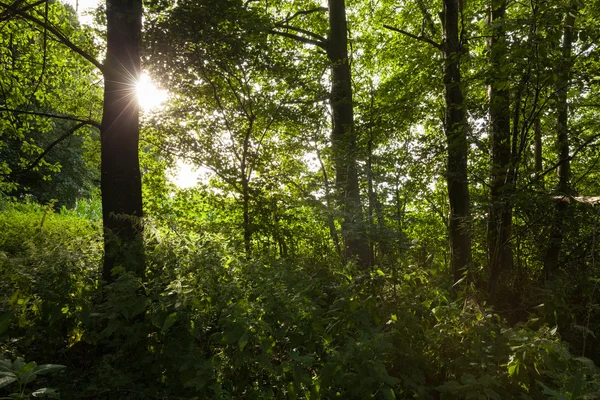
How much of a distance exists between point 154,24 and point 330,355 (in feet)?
15.5

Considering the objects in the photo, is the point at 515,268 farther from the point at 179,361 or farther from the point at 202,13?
the point at 202,13

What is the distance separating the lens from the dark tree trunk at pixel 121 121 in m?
4.22

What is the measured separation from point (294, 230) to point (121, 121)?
3.20 m

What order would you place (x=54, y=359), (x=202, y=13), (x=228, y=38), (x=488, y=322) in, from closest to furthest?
(x=54, y=359)
(x=488, y=322)
(x=202, y=13)
(x=228, y=38)

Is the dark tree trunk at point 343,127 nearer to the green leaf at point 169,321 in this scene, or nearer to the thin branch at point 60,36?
the green leaf at point 169,321

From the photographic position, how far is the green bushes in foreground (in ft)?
8.51

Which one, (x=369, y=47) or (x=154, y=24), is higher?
(x=369, y=47)

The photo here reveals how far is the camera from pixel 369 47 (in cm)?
1023

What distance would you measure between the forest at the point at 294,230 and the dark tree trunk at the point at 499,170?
4cm

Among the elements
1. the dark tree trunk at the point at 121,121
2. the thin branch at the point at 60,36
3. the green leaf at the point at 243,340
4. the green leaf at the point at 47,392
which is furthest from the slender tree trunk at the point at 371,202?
the thin branch at the point at 60,36


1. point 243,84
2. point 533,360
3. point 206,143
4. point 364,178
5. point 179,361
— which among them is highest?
point 243,84

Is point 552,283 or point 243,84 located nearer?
point 552,283

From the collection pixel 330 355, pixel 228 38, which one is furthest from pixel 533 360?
pixel 228 38

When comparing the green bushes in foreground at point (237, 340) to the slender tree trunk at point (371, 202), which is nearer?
the green bushes in foreground at point (237, 340)
